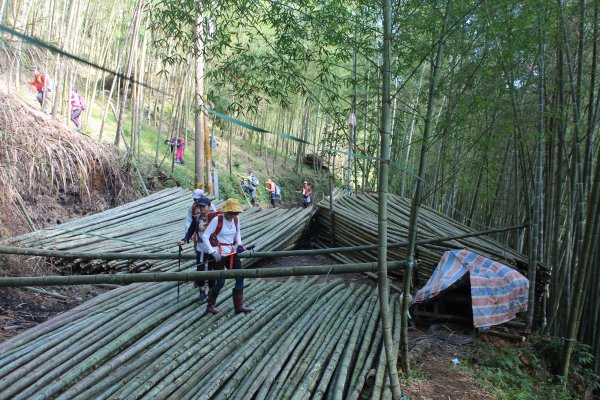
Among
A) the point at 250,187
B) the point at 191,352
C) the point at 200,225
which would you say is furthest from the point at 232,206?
the point at 250,187

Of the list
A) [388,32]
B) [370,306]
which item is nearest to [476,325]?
[370,306]

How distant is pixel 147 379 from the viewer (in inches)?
112

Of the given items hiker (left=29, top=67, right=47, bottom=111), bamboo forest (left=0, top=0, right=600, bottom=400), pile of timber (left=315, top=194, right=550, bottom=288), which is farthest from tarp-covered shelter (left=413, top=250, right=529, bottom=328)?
hiker (left=29, top=67, right=47, bottom=111)

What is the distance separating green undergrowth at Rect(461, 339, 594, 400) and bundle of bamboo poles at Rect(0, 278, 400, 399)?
33.8 inches

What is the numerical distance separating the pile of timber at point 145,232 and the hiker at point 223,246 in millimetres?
829

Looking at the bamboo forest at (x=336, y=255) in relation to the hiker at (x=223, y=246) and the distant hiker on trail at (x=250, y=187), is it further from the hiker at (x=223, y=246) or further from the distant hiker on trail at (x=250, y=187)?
the distant hiker on trail at (x=250, y=187)

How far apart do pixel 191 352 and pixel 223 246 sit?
3.70 feet

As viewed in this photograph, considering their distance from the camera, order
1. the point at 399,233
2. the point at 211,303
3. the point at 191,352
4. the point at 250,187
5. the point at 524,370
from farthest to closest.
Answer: the point at 250,187 < the point at 399,233 < the point at 524,370 < the point at 211,303 < the point at 191,352

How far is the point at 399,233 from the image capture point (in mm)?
6242

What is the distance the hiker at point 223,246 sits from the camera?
13.6ft

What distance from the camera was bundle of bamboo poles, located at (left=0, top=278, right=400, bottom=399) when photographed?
2828 millimetres

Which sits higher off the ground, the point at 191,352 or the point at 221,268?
the point at 221,268

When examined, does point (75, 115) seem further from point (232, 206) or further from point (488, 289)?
point (488, 289)

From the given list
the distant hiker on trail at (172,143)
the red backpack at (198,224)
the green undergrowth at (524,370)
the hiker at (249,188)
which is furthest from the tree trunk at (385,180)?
the hiker at (249,188)
